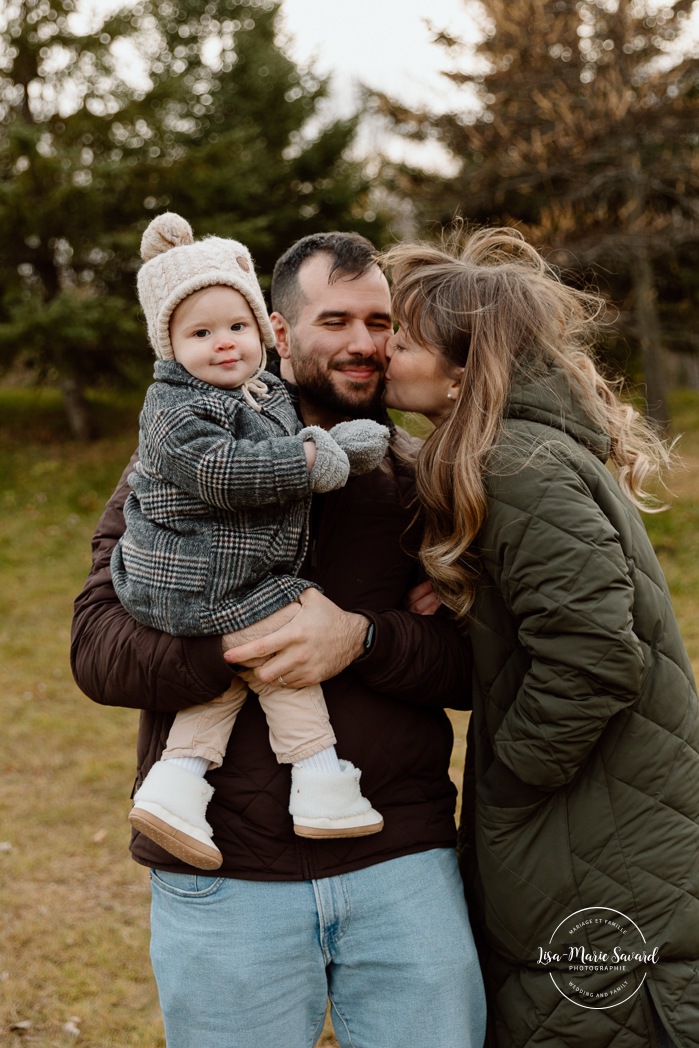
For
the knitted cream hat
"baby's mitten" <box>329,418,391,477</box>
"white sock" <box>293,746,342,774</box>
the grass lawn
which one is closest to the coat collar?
"baby's mitten" <box>329,418,391,477</box>

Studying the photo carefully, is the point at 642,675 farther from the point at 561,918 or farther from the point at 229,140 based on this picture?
A: the point at 229,140

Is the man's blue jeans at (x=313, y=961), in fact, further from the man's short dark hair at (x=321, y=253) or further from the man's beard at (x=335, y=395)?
the man's short dark hair at (x=321, y=253)

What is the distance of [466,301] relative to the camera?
7.23 ft

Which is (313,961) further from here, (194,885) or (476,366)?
(476,366)

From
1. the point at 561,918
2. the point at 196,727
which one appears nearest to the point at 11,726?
the point at 196,727

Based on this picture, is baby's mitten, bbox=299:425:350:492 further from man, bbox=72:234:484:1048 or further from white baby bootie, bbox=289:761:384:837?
white baby bootie, bbox=289:761:384:837

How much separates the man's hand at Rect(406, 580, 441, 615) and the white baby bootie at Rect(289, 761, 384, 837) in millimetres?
473

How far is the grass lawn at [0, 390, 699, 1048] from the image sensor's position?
3.84 meters

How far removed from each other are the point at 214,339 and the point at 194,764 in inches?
41.6

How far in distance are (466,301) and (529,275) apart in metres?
0.20

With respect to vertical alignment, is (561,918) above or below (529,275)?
below

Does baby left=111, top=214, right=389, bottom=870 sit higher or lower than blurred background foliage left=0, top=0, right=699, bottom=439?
lower

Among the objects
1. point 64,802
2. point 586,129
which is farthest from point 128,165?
point 64,802

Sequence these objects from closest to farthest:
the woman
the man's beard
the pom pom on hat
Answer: the woman → the pom pom on hat → the man's beard
